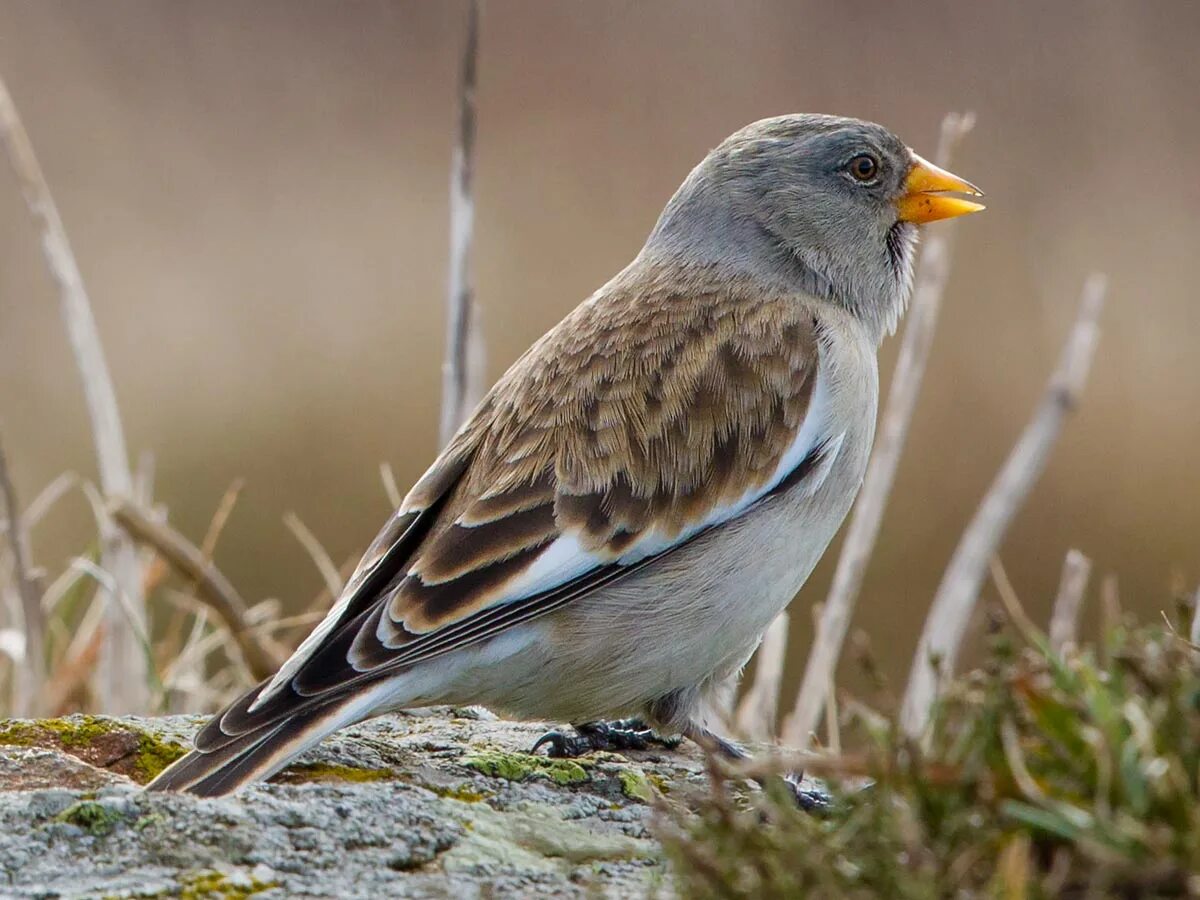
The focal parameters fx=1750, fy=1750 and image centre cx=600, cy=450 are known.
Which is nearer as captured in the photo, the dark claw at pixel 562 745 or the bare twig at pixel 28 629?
the dark claw at pixel 562 745

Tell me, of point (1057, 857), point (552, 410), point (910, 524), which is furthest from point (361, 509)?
point (1057, 857)

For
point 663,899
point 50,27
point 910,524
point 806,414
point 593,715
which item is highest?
point 50,27

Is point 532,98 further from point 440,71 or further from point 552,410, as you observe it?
point 552,410

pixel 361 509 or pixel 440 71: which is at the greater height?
pixel 440 71

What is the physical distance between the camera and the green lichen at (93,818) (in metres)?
2.38

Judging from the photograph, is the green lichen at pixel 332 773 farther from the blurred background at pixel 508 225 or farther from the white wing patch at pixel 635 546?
the blurred background at pixel 508 225

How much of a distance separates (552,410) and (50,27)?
819cm

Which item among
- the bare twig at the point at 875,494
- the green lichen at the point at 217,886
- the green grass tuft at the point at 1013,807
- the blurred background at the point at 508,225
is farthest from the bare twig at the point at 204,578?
the blurred background at the point at 508,225

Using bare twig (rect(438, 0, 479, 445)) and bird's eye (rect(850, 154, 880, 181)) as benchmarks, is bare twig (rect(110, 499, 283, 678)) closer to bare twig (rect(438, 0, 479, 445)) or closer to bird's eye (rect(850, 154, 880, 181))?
bare twig (rect(438, 0, 479, 445))

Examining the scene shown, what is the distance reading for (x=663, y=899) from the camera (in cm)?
225

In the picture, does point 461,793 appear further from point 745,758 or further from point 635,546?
point 745,758

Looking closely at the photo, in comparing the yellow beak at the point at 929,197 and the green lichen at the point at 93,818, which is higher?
the yellow beak at the point at 929,197

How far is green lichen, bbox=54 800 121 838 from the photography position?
2.38 m

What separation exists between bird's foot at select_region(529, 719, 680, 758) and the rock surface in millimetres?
385
